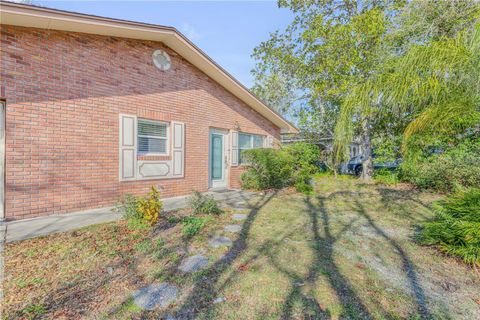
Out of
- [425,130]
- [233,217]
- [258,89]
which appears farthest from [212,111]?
[258,89]

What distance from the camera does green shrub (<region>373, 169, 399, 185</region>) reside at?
10.3m

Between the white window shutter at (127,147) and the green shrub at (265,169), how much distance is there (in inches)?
164

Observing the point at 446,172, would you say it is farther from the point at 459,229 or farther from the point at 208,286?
the point at 208,286

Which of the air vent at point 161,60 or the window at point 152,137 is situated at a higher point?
the air vent at point 161,60

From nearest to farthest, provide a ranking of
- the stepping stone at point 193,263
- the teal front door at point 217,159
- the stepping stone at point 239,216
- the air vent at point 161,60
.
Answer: the stepping stone at point 193,263 < the stepping stone at point 239,216 < the air vent at point 161,60 < the teal front door at point 217,159

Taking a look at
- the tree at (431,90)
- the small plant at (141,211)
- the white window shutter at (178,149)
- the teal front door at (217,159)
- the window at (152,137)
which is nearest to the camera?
the tree at (431,90)

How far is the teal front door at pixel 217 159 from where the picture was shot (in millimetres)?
8789

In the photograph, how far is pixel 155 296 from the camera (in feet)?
7.63

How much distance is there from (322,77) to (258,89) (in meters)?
5.77

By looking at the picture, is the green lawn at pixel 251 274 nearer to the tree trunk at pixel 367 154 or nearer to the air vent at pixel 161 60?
the air vent at pixel 161 60

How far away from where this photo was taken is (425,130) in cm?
336

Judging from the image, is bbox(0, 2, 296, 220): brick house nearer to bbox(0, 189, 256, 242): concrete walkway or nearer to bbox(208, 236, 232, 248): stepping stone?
bbox(0, 189, 256, 242): concrete walkway

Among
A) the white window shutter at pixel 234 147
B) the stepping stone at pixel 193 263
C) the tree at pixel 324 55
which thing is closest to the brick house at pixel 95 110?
the white window shutter at pixel 234 147

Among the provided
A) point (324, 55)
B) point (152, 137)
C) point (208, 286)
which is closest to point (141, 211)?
point (208, 286)
